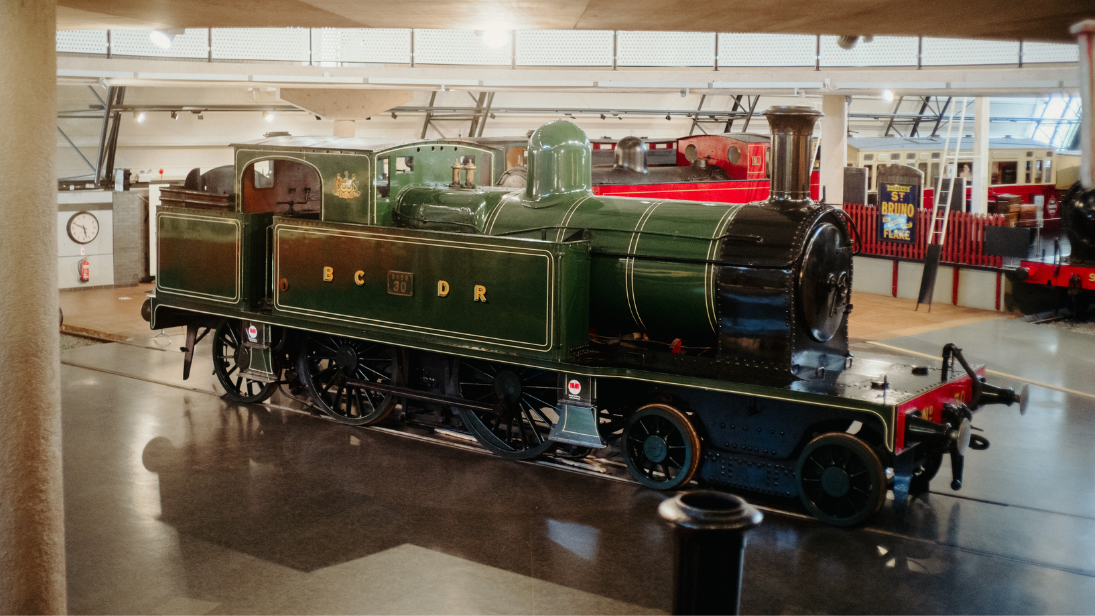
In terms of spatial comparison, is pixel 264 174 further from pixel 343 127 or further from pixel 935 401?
pixel 935 401

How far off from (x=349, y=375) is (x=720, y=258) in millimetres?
3675

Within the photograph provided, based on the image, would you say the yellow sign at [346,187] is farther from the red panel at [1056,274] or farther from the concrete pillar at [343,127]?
the red panel at [1056,274]

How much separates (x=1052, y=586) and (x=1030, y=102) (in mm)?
28334

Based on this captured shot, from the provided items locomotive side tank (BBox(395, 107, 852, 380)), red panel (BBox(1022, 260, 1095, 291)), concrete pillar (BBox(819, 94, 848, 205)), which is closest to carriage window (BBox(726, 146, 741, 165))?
concrete pillar (BBox(819, 94, 848, 205))

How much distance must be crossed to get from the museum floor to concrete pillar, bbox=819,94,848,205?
8.03 m

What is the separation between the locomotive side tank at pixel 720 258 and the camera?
640 centimetres

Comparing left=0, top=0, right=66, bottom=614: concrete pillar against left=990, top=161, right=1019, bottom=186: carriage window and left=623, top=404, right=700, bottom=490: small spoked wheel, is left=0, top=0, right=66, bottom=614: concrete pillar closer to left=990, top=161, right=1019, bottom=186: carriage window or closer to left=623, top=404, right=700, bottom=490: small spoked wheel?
left=623, top=404, right=700, bottom=490: small spoked wheel

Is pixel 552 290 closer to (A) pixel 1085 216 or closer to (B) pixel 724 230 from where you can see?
(B) pixel 724 230

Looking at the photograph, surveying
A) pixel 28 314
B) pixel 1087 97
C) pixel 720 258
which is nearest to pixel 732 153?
pixel 720 258

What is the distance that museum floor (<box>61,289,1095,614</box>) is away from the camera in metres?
5.18

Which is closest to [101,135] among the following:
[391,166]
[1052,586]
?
[391,166]

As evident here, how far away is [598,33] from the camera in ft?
50.3

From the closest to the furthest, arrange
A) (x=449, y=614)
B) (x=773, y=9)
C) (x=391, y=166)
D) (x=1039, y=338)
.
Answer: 1. (x=773, y=9)
2. (x=449, y=614)
3. (x=391, y=166)
4. (x=1039, y=338)

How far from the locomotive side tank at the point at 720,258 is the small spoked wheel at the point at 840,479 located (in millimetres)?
521
